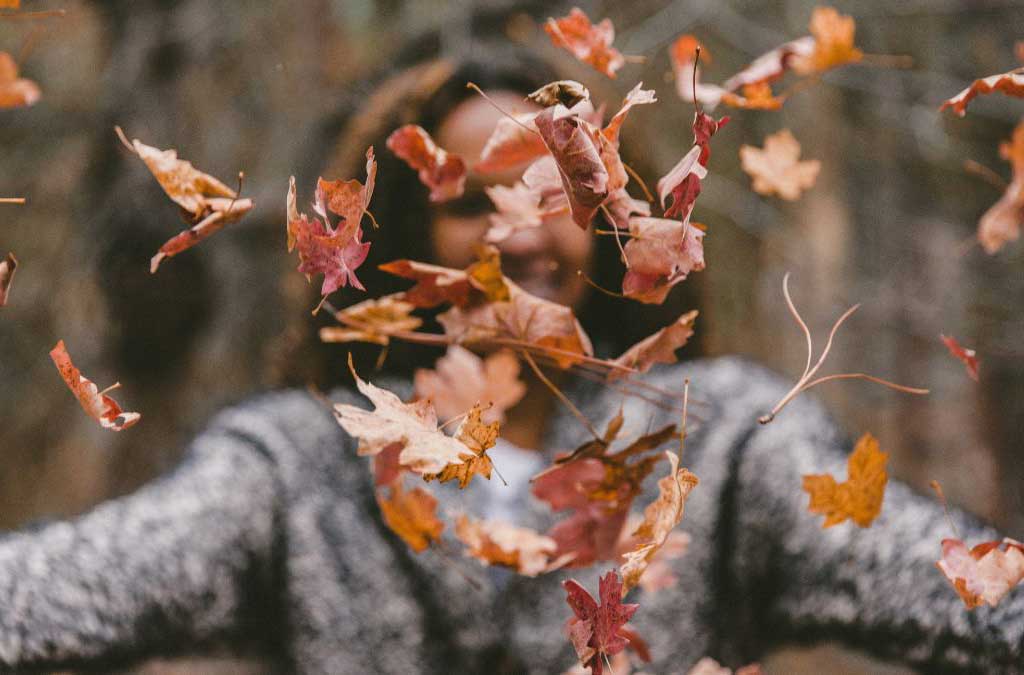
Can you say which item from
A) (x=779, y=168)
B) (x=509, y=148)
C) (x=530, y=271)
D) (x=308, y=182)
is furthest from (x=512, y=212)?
(x=308, y=182)

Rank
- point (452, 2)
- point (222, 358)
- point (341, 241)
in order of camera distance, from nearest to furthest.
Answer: point (341, 241) < point (452, 2) < point (222, 358)

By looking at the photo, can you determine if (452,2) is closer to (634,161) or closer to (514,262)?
(634,161)

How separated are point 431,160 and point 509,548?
15 cm

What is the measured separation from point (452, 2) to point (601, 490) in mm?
1053

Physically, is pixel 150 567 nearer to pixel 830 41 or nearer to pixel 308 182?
pixel 830 41

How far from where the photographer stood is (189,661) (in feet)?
1.88

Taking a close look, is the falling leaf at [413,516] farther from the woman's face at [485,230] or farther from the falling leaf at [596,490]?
the woman's face at [485,230]

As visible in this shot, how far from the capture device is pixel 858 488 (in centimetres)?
31

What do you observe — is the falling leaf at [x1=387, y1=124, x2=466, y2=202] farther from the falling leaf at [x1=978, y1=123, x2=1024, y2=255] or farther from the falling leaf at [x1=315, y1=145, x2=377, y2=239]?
the falling leaf at [x1=978, y1=123, x2=1024, y2=255]

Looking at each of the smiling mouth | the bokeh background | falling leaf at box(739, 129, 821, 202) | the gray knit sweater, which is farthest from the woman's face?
the bokeh background

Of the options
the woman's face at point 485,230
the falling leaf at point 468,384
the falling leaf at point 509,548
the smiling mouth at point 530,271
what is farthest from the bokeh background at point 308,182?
the falling leaf at point 509,548

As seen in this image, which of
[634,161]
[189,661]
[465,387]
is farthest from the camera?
[634,161]

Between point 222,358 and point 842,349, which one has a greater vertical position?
point 222,358

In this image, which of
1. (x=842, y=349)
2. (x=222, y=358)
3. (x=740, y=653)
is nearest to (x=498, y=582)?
(x=740, y=653)
